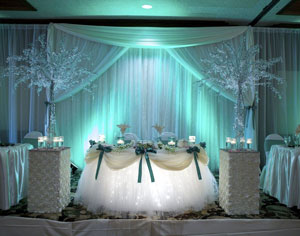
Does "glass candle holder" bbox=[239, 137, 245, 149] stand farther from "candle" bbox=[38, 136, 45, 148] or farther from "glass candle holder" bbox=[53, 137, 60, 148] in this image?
"candle" bbox=[38, 136, 45, 148]

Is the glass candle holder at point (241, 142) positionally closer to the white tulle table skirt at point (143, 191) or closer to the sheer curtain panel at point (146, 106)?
the white tulle table skirt at point (143, 191)

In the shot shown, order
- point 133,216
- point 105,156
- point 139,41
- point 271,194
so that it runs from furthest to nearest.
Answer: point 139,41 → point 271,194 → point 105,156 → point 133,216

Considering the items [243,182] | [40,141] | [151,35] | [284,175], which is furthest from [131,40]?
[284,175]

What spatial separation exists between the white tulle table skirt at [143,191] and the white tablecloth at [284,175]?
4.00ft

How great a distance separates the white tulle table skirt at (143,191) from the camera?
3.58m

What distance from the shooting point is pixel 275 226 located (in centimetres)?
336

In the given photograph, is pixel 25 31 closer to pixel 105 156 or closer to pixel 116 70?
pixel 116 70

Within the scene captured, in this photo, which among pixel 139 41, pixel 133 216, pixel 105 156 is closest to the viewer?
pixel 133 216

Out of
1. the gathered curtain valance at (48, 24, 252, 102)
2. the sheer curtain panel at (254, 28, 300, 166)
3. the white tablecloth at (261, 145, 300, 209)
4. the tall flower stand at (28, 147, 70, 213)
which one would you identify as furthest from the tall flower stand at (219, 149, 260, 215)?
the sheer curtain panel at (254, 28, 300, 166)

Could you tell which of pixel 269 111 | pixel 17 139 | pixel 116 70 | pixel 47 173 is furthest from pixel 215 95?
pixel 17 139

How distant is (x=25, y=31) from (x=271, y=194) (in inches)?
226

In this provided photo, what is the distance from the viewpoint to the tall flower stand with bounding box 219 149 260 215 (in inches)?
144

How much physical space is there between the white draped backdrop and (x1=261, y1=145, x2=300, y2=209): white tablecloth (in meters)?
1.67

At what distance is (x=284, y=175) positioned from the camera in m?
4.17
